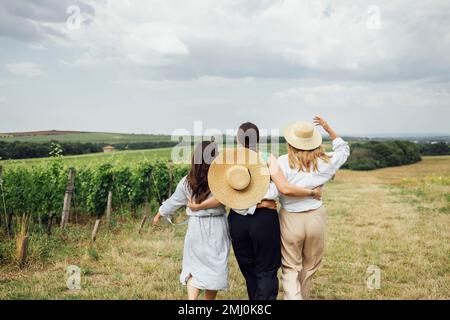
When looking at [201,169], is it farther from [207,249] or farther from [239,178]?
[207,249]

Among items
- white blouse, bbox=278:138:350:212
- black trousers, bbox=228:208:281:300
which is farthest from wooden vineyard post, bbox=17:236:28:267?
white blouse, bbox=278:138:350:212

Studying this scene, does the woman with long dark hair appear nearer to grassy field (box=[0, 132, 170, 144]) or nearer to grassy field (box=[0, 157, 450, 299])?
grassy field (box=[0, 157, 450, 299])

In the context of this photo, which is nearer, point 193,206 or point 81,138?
point 193,206

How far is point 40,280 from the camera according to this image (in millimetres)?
6516

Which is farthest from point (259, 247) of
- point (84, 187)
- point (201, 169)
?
point (84, 187)

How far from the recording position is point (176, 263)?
7559mm

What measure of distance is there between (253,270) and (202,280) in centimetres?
51

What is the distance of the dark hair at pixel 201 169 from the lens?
14.6 feet

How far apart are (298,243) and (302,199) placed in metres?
0.44

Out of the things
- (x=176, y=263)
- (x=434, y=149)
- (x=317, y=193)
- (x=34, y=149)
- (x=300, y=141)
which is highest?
(x=300, y=141)

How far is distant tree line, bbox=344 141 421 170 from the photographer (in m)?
38.2

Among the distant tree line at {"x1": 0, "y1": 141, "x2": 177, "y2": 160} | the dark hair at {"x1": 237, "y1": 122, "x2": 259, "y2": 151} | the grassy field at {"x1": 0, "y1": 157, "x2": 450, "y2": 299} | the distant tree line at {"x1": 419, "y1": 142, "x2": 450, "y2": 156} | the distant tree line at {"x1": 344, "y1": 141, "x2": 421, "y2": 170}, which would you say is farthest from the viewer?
the distant tree line at {"x1": 419, "y1": 142, "x2": 450, "y2": 156}

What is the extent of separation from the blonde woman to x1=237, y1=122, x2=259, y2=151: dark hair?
12.9 inches
